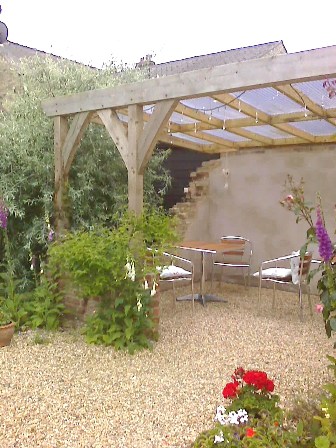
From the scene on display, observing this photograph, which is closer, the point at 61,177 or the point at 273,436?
the point at 273,436

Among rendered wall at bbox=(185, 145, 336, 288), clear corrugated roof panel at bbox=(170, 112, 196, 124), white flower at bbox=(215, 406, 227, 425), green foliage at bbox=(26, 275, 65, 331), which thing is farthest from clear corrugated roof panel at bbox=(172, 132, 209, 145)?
white flower at bbox=(215, 406, 227, 425)

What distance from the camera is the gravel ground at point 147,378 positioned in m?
2.63

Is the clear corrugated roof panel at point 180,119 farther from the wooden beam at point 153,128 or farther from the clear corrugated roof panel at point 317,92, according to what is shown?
the clear corrugated roof panel at point 317,92

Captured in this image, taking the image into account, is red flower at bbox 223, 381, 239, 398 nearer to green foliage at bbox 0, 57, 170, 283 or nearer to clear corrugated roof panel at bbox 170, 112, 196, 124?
green foliage at bbox 0, 57, 170, 283

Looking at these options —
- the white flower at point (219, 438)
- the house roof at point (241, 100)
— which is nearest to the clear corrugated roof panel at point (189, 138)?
the house roof at point (241, 100)

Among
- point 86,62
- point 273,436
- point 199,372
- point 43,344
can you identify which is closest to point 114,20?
point 86,62

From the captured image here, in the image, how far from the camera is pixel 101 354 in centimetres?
389

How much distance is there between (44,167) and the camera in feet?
17.0

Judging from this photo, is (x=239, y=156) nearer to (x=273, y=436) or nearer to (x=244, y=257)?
(x=244, y=257)

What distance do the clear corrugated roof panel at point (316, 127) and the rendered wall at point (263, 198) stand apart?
45 cm

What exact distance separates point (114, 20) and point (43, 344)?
7.07 meters

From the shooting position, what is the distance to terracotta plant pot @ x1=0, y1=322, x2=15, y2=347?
13.2 feet

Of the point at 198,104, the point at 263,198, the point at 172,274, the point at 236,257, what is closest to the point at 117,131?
the point at 198,104

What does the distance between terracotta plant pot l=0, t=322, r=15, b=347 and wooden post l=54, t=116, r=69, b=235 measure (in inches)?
48.8
